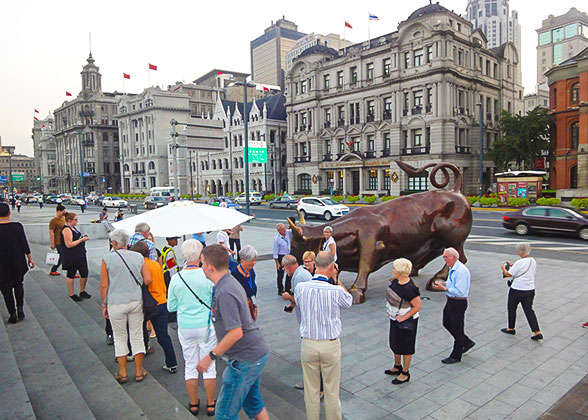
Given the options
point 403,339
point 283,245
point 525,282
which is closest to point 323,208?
point 283,245

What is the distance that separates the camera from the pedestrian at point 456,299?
19.1 feet

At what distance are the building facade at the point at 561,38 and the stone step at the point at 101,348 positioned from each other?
6358 inches

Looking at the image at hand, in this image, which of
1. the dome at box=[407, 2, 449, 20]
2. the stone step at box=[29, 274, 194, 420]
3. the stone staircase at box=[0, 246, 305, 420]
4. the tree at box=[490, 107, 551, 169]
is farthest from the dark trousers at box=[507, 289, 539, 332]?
the dome at box=[407, 2, 449, 20]

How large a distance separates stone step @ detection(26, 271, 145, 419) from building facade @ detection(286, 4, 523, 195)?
145ft

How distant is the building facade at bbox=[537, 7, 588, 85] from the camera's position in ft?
468

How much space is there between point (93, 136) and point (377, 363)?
118 metres

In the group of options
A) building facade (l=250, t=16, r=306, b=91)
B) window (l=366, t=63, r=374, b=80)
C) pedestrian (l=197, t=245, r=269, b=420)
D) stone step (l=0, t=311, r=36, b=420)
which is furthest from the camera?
building facade (l=250, t=16, r=306, b=91)

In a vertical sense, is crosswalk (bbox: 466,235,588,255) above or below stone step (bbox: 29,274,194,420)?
below

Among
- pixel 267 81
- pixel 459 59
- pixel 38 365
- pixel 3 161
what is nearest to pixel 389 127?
pixel 459 59

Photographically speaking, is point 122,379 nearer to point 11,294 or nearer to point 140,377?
point 140,377

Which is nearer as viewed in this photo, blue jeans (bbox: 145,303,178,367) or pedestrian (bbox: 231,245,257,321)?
pedestrian (bbox: 231,245,257,321)

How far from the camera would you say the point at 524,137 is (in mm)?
43938

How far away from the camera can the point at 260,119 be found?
67688 mm

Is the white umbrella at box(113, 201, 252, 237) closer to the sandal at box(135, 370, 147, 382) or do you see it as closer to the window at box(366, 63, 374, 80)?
the sandal at box(135, 370, 147, 382)
